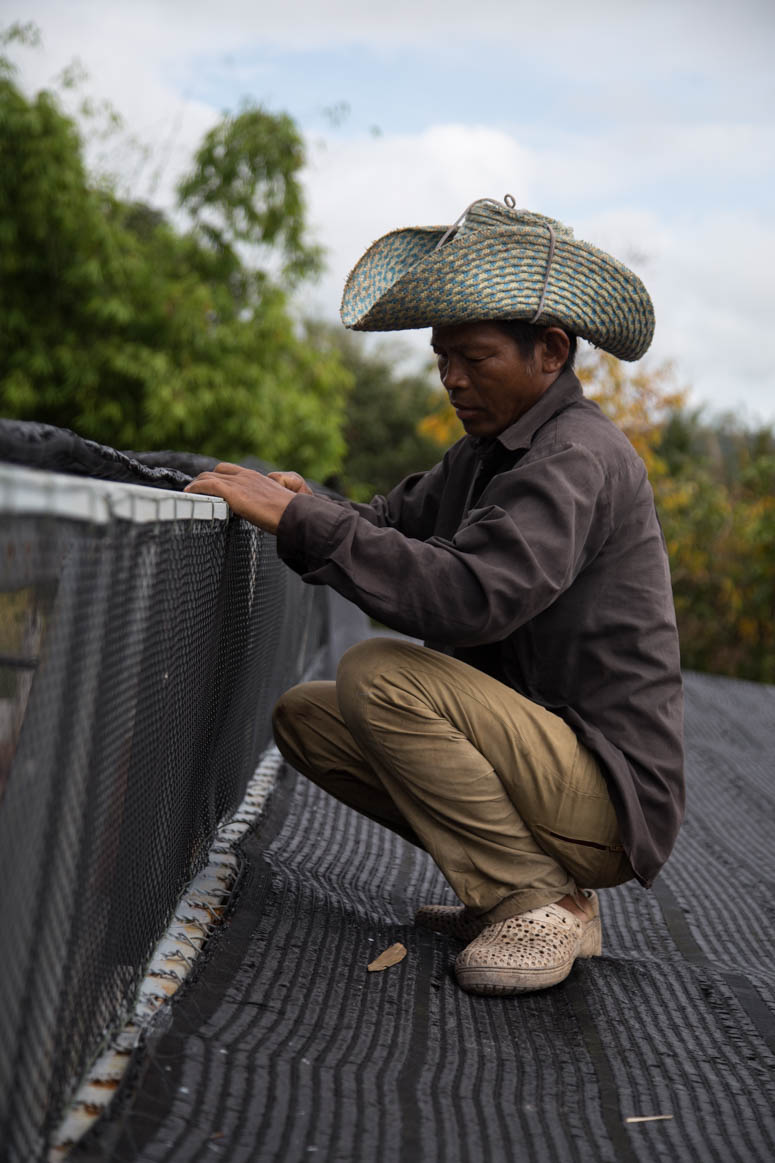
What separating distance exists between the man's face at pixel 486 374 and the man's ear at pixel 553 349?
0.06 ft

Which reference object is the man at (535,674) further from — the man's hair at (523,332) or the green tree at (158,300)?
the green tree at (158,300)

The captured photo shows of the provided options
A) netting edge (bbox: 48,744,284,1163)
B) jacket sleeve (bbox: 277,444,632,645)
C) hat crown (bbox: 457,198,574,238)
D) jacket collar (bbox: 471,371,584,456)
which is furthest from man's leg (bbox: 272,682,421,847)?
hat crown (bbox: 457,198,574,238)

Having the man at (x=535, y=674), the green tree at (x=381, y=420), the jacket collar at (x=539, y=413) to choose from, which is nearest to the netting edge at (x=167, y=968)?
the man at (x=535, y=674)

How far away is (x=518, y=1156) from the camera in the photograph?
1.58m

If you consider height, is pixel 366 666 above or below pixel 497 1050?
above

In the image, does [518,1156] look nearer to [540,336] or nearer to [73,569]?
[73,569]

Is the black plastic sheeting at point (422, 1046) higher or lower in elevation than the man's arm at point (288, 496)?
lower

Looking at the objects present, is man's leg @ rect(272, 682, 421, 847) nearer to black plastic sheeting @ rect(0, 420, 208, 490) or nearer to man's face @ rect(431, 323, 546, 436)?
man's face @ rect(431, 323, 546, 436)

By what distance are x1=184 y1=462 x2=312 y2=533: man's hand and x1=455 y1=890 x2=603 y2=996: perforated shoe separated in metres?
0.85

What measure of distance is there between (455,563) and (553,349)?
585mm

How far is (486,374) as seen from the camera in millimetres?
2355

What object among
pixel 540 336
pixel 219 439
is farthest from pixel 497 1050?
pixel 219 439

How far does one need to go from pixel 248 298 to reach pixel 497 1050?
1009cm

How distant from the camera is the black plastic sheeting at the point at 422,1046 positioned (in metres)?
1.55
